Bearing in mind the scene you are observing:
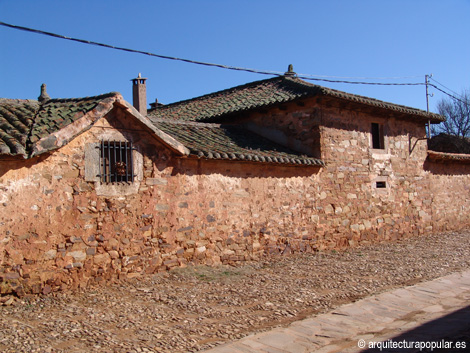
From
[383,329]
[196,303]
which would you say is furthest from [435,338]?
[196,303]

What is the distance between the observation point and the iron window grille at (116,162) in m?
7.66

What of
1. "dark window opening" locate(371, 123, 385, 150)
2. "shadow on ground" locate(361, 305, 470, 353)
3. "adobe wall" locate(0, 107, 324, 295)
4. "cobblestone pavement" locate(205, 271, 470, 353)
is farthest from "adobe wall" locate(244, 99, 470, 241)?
"shadow on ground" locate(361, 305, 470, 353)

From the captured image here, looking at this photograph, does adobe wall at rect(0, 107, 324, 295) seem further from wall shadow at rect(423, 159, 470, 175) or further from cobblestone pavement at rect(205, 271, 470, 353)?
wall shadow at rect(423, 159, 470, 175)

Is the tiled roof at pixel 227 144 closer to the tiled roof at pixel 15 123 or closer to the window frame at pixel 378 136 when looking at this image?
the tiled roof at pixel 15 123

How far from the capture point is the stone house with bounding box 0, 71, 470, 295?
6.91m

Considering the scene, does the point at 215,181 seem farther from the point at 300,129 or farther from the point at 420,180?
the point at 420,180

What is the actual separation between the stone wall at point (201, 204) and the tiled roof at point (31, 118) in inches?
11.6

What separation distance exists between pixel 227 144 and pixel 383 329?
6078mm

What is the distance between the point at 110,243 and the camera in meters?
7.60

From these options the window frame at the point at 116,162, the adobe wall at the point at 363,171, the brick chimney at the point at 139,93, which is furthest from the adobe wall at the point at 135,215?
the brick chimney at the point at 139,93

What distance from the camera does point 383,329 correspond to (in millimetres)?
5680

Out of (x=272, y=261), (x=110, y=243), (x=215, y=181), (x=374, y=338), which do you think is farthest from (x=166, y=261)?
(x=374, y=338)

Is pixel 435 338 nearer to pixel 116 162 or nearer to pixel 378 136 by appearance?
pixel 116 162

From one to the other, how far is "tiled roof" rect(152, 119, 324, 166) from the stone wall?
0.28 meters
